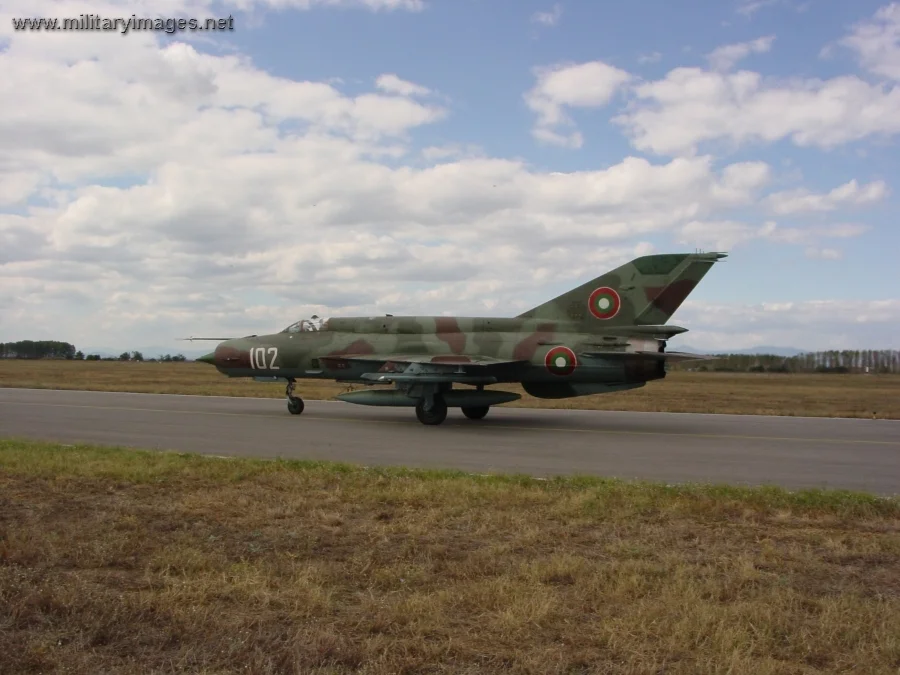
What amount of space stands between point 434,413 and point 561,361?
10.9ft

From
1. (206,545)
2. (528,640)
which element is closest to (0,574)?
(206,545)

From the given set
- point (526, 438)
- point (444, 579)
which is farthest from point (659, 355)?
point (444, 579)

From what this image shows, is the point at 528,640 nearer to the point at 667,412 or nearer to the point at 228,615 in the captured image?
the point at 228,615

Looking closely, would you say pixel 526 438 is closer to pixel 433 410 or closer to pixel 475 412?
pixel 433 410

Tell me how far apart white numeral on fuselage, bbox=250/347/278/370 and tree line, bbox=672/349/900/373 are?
248ft

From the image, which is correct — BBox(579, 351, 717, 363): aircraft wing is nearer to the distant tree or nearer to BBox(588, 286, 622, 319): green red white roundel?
BBox(588, 286, 622, 319): green red white roundel

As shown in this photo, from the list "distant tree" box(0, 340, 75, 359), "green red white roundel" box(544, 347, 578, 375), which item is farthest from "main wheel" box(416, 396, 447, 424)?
"distant tree" box(0, 340, 75, 359)

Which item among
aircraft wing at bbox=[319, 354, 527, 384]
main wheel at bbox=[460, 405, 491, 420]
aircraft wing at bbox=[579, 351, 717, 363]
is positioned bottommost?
main wheel at bbox=[460, 405, 491, 420]

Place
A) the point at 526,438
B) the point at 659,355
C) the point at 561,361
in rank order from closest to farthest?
the point at 526,438 → the point at 659,355 → the point at 561,361

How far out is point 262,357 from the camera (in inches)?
Result: 840

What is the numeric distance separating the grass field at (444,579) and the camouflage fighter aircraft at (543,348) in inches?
326

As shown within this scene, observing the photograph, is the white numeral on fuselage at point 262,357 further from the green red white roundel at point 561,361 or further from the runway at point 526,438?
the green red white roundel at point 561,361

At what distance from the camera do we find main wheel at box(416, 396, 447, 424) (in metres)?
18.4

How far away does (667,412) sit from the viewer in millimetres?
23500
